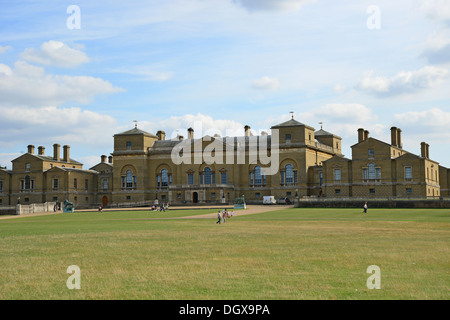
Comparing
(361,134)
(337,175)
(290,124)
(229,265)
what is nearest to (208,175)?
(290,124)

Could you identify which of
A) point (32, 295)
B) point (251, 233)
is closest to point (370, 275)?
point (32, 295)

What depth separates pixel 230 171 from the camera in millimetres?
91000

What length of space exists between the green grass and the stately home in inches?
1913

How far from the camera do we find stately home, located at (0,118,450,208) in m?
78.5

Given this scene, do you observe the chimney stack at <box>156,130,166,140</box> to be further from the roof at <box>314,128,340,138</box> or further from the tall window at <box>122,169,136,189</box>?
the roof at <box>314,128,340,138</box>

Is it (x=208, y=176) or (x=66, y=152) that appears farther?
(x=66, y=152)

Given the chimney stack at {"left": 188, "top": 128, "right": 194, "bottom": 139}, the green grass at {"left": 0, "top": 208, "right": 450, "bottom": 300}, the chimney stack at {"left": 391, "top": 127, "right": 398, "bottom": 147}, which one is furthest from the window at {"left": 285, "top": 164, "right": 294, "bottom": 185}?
the green grass at {"left": 0, "top": 208, "right": 450, "bottom": 300}

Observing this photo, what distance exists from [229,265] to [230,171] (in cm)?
7140

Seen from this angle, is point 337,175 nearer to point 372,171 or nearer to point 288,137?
point 372,171

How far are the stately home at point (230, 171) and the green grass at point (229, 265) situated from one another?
1913 inches

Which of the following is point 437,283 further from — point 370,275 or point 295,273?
point 295,273

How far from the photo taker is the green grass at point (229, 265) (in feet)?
49.9

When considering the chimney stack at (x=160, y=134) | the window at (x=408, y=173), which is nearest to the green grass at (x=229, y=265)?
the window at (x=408, y=173)

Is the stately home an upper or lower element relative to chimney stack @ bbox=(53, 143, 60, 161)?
lower
